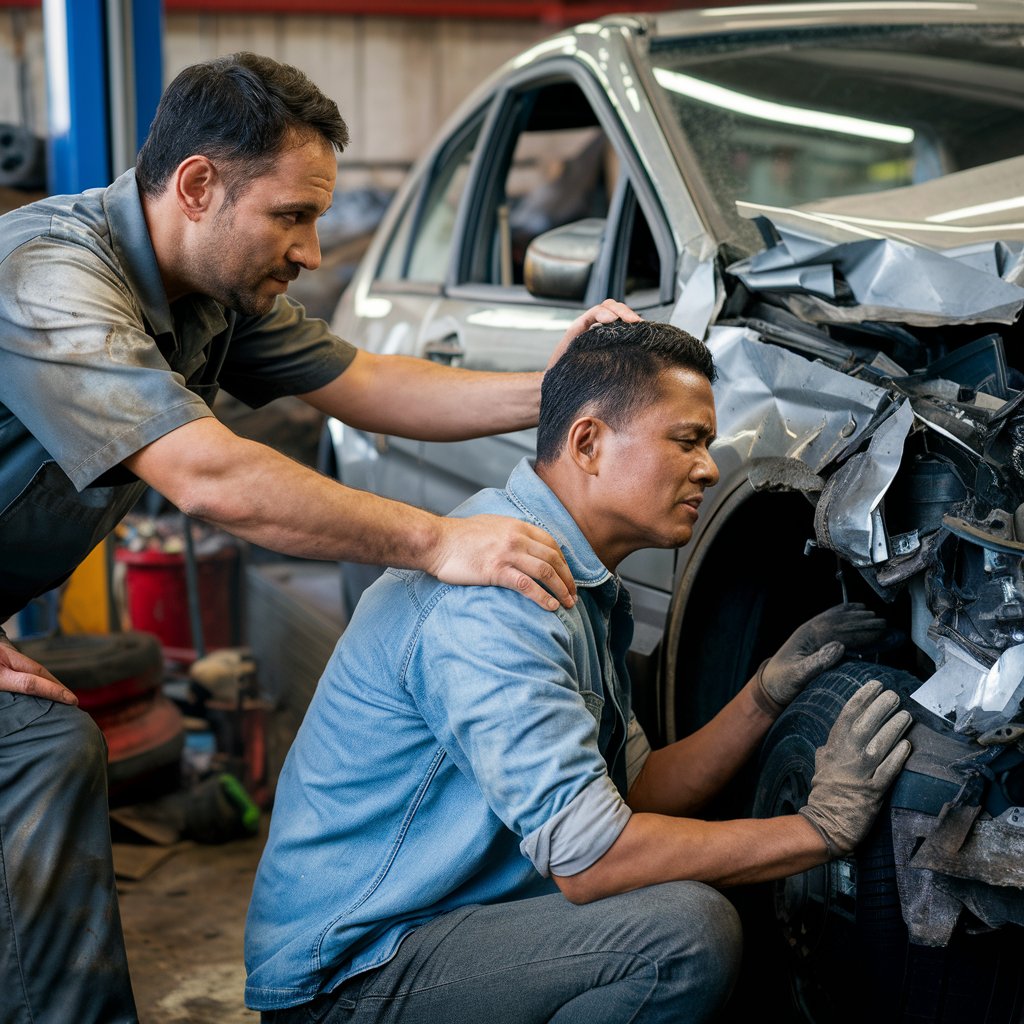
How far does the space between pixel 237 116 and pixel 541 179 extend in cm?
773

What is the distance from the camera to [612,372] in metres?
1.83

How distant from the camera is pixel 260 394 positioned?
2629 mm

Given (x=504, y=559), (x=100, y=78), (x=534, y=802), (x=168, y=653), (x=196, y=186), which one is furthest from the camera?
(x=168, y=653)

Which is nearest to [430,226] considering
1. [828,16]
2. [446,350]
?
[446,350]

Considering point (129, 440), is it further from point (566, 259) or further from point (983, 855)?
point (983, 855)

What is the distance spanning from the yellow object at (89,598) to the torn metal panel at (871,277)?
8.95ft

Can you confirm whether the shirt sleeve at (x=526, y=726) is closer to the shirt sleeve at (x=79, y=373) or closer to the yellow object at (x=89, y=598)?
the shirt sleeve at (x=79, y=373)

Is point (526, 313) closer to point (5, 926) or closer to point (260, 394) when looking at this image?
point (260, 394)

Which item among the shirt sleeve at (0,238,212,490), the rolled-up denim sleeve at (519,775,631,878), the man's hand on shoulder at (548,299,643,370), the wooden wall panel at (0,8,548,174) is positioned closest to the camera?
the rolled-up denim sleeve at (519,775,631,878)

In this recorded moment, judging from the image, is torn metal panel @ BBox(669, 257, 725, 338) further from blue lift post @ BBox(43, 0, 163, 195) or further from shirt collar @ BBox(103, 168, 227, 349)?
blue lift post @ BBox(43, 0, 163, 195)

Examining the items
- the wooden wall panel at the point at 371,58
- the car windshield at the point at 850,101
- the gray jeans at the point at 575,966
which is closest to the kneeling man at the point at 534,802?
the gray jeans at the point at 575,966

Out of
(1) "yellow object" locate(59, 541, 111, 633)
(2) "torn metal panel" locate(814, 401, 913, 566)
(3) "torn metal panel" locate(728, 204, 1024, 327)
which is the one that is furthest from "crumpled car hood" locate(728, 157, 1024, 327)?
(1) "yellow object" locate(59, 541, 111, 633)

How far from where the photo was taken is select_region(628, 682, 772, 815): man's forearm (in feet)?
6.92

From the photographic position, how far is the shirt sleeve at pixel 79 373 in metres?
1.81
